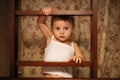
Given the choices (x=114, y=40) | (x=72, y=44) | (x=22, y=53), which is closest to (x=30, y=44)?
(x=22, y=53)

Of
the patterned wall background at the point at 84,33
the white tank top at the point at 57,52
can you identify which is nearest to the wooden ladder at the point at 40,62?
the white tank top at the point at 57,52

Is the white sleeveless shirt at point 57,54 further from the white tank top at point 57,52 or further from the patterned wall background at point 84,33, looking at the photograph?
the patterned wall background at point 84,33

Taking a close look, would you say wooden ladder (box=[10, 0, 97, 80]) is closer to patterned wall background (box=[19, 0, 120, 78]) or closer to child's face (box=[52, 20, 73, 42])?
child's face (box=[52, 20, 73, 42])

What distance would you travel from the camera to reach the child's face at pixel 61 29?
0.83 meters

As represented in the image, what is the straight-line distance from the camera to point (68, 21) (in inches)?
33.1

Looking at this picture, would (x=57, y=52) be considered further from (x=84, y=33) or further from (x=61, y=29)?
(x=84, y=33)

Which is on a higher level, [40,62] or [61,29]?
[61,29]

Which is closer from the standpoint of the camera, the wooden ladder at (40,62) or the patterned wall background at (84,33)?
the wooden ladder at (40,62)

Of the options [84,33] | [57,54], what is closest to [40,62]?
[57,54]

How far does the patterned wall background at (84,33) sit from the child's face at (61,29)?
169mm

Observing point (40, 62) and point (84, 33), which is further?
point (84, 33)

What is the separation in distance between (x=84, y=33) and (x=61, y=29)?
209mm

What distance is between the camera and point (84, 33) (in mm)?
1013

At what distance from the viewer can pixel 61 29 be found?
2.72 feet
